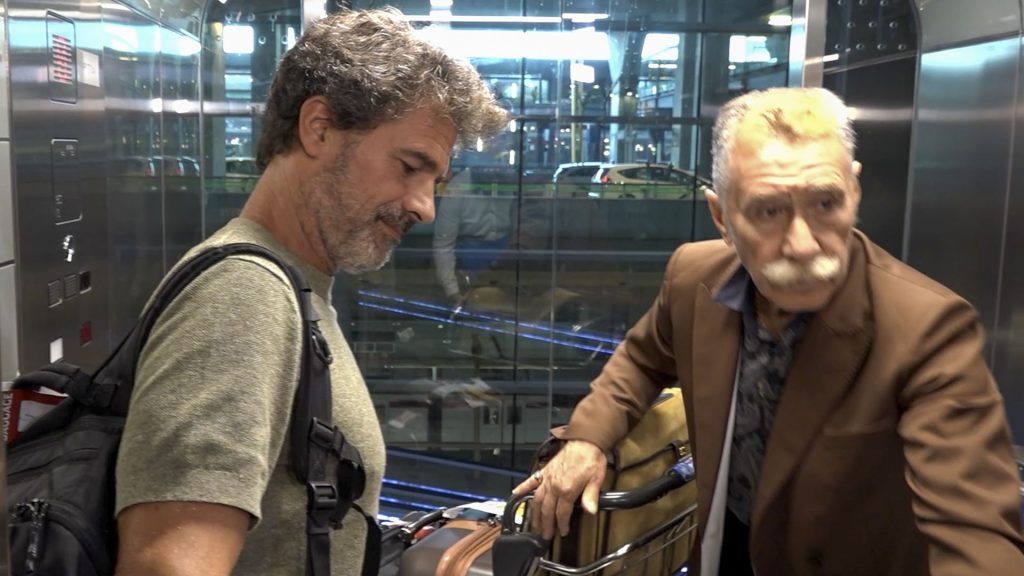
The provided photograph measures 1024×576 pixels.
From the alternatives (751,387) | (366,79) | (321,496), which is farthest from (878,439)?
(366,79)

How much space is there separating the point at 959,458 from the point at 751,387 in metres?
0.44

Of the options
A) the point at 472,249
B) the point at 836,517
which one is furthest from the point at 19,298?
the point at 472,249

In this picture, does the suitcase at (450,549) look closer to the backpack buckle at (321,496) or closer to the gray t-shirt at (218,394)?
the backpack buckle at (321,496)

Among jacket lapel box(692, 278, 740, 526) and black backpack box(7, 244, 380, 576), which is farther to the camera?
jacket lapel box(692, 278, 740, 526)

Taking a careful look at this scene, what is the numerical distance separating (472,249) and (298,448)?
470 centimetres

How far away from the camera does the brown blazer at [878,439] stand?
4.42 ft

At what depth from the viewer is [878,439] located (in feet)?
4.93

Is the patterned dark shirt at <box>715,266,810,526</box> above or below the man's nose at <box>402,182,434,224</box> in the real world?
below

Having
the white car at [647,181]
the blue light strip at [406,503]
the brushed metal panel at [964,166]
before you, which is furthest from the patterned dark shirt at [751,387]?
the blue light strip at [406,503]

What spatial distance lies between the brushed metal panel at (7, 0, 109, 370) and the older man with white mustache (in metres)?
2.04

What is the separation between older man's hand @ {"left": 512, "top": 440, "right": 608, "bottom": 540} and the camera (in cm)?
190

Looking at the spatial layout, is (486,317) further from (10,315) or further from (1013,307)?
(10,315)

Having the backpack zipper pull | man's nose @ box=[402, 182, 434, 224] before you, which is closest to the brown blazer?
man's nose @ box=[402, 182, 434, 224]

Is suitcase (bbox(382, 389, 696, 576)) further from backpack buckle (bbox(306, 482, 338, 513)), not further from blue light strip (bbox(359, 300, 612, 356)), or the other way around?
blue light strip (bbox(359, 300, 612, 356))
